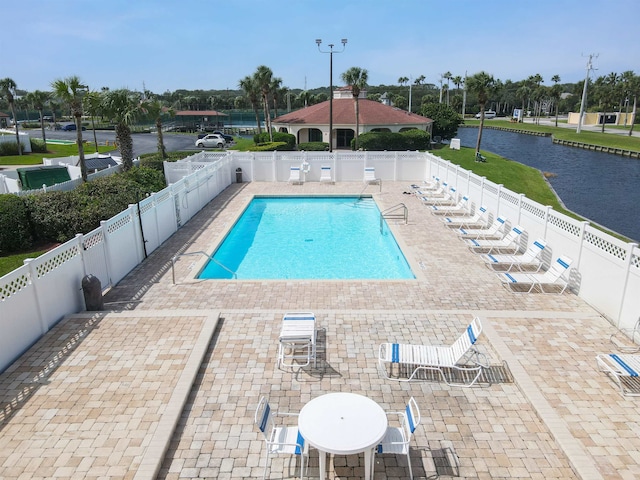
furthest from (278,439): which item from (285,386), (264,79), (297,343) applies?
(264,79)

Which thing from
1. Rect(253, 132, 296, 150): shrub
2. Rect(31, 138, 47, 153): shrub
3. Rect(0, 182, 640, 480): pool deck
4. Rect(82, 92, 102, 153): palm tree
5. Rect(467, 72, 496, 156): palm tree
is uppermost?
Rect(467, 72, 496, 156): palm tree

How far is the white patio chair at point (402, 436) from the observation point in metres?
5.25

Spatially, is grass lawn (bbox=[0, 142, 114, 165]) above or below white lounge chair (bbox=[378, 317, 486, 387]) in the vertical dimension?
above

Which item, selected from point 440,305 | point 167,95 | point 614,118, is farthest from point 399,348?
point 167,95

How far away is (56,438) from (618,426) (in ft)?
24.3

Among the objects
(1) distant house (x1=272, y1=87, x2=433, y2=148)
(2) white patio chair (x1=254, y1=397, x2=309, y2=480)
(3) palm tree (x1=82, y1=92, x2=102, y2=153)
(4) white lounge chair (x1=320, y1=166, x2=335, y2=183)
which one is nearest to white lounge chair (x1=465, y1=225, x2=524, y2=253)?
(2) white patio chair (x1=254, y1=397, x2=309, y2=480)

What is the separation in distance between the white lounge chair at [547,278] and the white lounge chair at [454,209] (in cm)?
697

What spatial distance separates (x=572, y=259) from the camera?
34.9ft

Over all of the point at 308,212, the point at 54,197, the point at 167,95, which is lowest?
the point at 308,212

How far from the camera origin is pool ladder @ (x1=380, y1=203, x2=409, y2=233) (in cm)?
1723

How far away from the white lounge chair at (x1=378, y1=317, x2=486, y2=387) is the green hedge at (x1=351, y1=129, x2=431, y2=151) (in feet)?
105

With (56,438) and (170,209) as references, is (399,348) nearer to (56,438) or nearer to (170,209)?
(56,438)

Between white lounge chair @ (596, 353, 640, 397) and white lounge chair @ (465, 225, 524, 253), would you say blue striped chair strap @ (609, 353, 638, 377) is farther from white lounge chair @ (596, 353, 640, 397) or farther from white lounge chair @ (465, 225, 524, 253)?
white lounge chair @ (465, 225, 524, 253)

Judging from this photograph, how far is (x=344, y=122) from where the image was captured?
42.3 m
